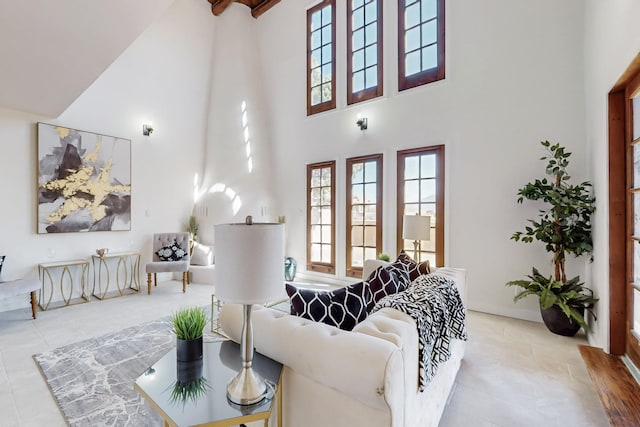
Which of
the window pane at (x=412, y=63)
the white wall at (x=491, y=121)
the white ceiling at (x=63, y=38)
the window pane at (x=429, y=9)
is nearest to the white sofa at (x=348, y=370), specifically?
the white ceiling at (x=63, y=38)

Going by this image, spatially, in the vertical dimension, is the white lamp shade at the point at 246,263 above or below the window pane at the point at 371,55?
below

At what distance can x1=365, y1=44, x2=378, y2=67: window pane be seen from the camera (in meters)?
4.91

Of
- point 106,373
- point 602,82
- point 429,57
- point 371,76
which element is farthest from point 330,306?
point 371,76

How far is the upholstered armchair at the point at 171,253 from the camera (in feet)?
16.2

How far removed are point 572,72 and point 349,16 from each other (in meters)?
3.52

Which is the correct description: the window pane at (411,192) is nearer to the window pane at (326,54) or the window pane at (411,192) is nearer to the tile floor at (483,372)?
the tile floor at (483,372)

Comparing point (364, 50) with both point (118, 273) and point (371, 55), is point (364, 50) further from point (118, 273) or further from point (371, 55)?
point (118, 273)

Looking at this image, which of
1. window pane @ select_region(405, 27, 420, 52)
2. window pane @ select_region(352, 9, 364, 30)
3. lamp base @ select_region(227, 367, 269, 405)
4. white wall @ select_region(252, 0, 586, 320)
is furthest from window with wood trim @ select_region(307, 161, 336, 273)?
lamp base @ select_region(227, 367, 269, 405)

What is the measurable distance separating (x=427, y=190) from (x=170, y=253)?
14.5ft

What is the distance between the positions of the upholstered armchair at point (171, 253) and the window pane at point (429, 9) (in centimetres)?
530

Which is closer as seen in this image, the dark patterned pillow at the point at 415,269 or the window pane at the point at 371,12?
the dark patterned pillow at the point at 415,269

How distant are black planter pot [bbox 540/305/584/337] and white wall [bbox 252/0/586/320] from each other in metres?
0.40

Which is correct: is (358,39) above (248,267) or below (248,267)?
above

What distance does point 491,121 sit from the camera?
3.83 meters
